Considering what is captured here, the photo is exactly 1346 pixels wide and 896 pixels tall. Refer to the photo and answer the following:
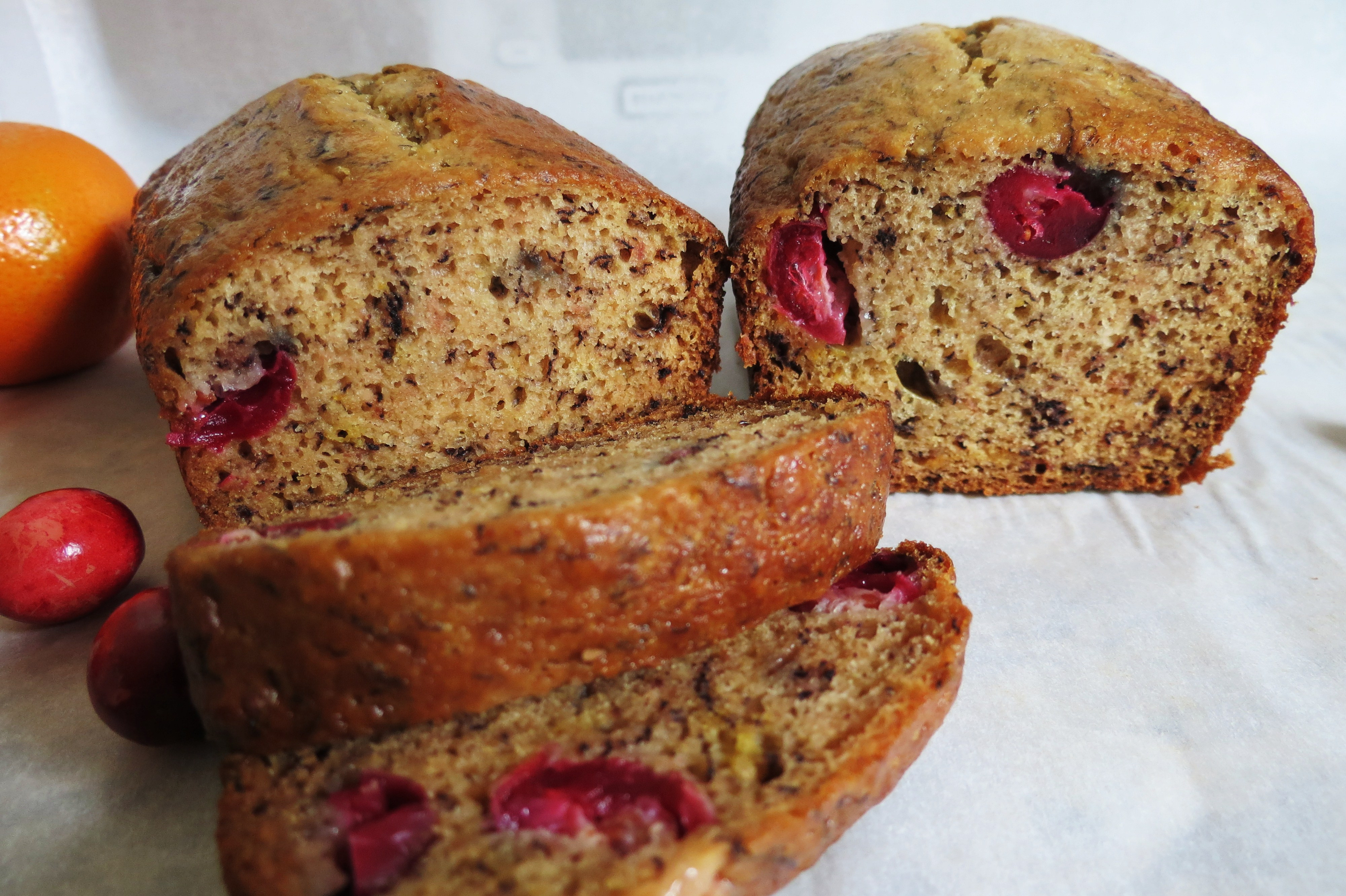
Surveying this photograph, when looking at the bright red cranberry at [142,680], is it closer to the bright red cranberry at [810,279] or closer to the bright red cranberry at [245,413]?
the bright red cranberry at [245,413]

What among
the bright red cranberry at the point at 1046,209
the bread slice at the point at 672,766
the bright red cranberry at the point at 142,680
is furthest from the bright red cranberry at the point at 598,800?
the bright red cranberry at the point at 1046,209

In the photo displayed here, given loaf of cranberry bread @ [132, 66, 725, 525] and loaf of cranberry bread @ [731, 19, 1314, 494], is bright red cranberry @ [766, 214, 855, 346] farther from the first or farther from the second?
loaf of cranberry bread @ [132, 66, 725, 525]

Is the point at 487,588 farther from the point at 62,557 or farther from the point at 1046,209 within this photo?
the point at 1046,209

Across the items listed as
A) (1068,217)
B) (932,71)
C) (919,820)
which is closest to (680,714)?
(919,820)

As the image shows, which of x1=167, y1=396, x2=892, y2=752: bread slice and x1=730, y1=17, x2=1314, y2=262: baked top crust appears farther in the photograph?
x1=730, y1=17, x2=1314, y2=262: baked top crust

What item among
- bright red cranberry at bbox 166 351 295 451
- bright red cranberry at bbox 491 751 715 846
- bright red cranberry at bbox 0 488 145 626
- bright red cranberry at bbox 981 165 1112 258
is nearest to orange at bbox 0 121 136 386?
bright red cranberry at bbox 0 488 145 626
